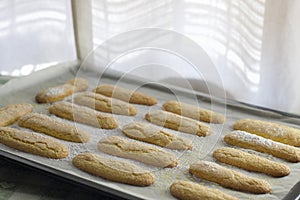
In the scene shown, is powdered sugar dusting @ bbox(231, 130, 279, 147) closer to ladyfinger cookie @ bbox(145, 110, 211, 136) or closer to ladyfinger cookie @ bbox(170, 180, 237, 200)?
ladyfinger cookie @ bbox(145, 110, 211, 136)

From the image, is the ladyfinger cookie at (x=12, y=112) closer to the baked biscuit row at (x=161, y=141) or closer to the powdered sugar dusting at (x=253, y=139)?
the baked biscuit row at (x=161, y=141)

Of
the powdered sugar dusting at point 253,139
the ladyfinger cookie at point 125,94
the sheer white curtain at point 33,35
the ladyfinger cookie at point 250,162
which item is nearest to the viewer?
the ladyfinger cookie at point 250,162

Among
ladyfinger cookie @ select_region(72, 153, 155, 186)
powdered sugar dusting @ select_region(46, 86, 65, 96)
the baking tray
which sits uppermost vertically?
ladyfinger cookie @ select_region(72, 153, 155, 186)

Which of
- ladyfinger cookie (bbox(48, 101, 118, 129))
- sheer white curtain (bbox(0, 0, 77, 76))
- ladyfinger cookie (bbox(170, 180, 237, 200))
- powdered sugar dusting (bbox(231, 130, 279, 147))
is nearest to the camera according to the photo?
ladyfinger cookie (bbox(170, 180, 237, 200))

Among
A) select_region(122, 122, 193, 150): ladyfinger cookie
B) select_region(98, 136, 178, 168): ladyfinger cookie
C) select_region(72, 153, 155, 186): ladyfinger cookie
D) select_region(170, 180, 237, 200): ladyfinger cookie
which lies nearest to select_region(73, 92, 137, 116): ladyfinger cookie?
select_region(122, 122, 193, 150): ladyfinger cookie

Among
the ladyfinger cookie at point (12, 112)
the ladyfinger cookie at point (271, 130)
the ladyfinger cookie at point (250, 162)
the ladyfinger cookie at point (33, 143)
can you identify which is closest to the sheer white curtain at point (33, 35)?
the ladyfinger cookie at point (12, 112)

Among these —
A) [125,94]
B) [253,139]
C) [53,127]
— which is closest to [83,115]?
[53,127]
